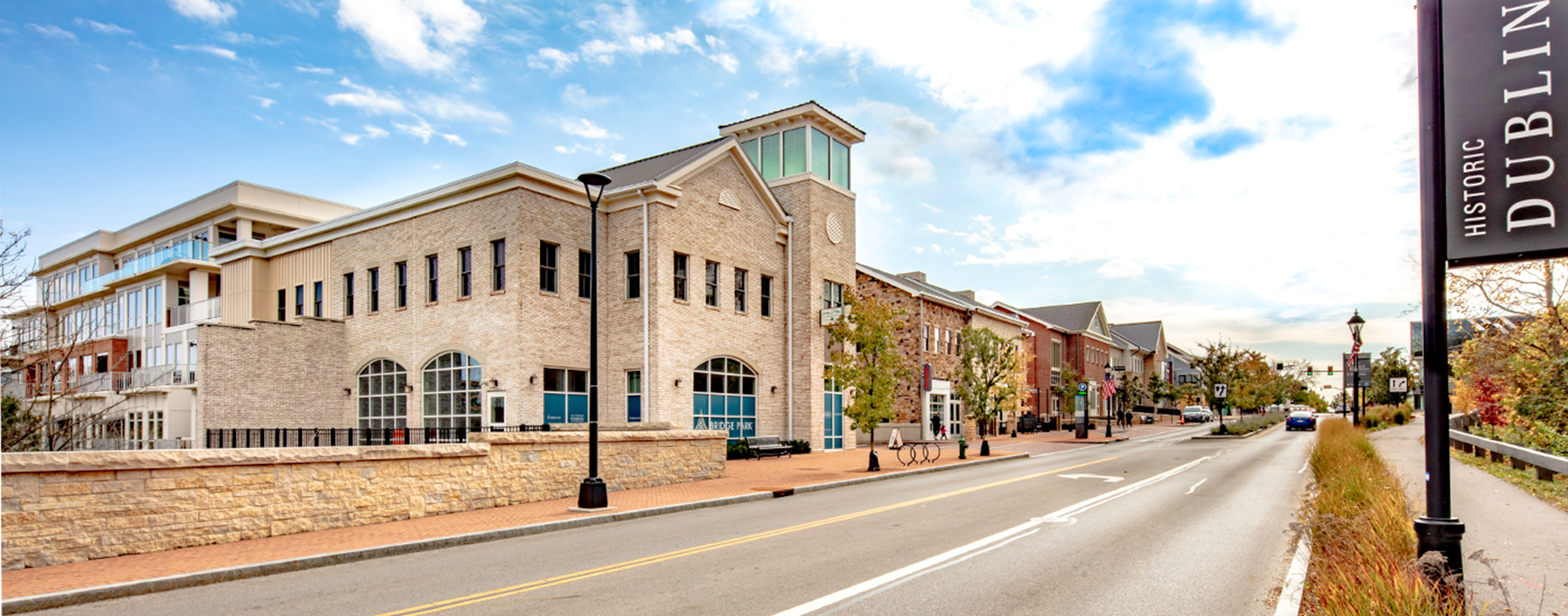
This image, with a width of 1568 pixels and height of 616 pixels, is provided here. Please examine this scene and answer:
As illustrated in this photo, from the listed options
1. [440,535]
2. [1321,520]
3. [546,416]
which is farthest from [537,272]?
[1321,520]

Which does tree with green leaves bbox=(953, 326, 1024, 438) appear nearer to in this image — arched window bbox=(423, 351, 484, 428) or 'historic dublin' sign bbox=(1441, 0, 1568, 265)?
arched window bbox=(423, 351, 484, 428)

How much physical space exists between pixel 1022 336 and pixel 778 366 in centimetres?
2893

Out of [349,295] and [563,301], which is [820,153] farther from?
[349,295]

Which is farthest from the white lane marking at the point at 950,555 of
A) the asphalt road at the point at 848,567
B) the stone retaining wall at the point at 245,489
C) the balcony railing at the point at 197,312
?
the balcony railing at the point at 197,312

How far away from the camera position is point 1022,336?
187 ft

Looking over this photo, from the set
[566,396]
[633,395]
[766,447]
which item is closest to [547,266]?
[566,396]

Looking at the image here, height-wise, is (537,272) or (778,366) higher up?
(537,272)

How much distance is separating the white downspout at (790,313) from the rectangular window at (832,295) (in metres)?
1.40

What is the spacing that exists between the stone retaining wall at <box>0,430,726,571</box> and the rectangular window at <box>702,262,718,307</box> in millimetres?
13208

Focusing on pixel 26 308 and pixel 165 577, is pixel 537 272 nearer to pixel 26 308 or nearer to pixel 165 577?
pixel 26 308

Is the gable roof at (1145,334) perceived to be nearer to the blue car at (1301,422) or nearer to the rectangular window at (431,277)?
the blue car at (1301,422)

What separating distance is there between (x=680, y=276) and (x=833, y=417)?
10.2 metres

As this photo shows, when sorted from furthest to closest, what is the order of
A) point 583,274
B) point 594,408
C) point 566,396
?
point 583,274 < point 566,396 < point 594,408

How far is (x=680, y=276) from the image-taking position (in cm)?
2884
